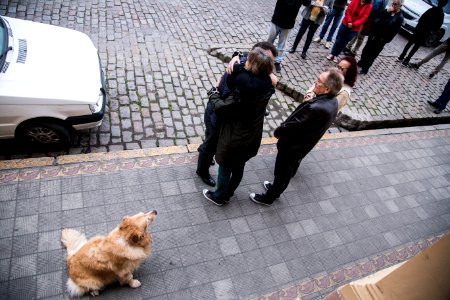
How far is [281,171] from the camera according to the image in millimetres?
4547

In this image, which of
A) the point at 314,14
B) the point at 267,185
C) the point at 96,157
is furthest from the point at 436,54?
the point at 96,157

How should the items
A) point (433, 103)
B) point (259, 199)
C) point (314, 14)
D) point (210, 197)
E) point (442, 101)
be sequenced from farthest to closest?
1. point (433, 103)
2. point (442, 101)
3. point (314, 14)
4. point (259, 199)
5. point (210, 197)

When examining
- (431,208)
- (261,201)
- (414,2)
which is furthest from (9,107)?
(414,2)

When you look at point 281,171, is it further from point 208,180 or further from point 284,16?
point 284,16

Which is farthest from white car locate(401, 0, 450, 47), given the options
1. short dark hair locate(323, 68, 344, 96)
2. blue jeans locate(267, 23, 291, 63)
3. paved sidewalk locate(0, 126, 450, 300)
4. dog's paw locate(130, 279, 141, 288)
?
dog's paw locate(130, 279, 141, 288)

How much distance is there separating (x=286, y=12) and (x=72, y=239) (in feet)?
20.9

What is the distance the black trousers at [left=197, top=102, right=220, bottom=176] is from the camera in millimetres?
4172

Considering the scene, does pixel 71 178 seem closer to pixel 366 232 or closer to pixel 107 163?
pixel 107 163

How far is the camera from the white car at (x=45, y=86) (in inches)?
168

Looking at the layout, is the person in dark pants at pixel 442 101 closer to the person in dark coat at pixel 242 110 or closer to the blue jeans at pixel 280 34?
the blue jeans at pixel 280 34

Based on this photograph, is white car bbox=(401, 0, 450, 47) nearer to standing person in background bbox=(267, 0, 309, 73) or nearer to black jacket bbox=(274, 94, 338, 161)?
standing person in background bbox=(267, 0, 309, 73)

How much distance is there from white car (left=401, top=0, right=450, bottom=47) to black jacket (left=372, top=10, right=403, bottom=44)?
4.38 m

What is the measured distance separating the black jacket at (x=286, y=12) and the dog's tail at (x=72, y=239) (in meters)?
6.18

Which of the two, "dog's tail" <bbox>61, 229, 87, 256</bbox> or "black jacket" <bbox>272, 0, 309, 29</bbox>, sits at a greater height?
"black jacket" <bbox>272, 0, 309, 29</bbox>
